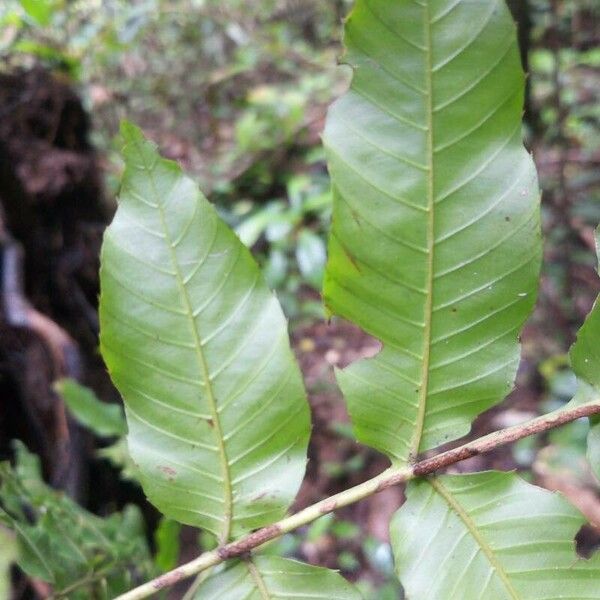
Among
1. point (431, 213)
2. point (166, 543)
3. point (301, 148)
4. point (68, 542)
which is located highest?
point (431, 213)

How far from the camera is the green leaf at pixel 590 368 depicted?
1.56 feet

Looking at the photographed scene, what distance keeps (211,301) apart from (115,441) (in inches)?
45.5

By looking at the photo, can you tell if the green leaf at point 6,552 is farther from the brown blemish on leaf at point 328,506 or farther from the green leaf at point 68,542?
the brown blemish on leaf at point 328,506

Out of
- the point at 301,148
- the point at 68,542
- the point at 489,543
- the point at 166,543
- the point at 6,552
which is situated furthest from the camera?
the point at 301,148

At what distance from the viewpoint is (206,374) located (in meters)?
0.49

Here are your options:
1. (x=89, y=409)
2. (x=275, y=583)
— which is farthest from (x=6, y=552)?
(x=89, y=409)

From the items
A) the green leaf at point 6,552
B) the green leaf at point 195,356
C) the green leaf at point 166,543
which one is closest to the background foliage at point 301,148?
the green leaf at point 166,543

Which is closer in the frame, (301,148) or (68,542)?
(68,542)

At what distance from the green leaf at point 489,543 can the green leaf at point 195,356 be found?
11 cm

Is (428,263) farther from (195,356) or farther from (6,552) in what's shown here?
(6,552)

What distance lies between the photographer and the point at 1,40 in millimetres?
2223

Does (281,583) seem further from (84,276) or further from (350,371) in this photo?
(84,276)

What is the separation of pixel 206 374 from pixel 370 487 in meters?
0.16

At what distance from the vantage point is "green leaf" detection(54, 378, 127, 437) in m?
1.20
